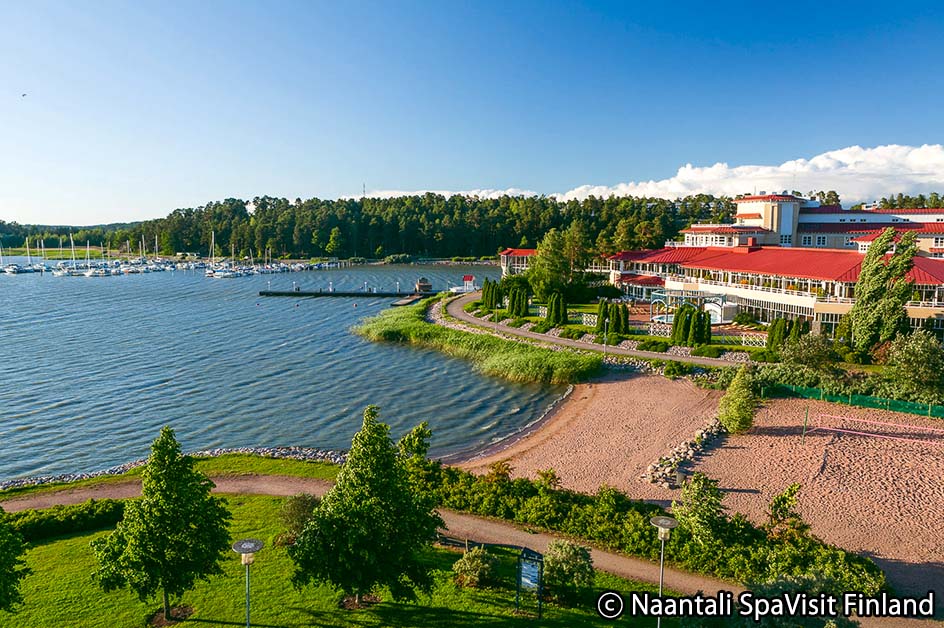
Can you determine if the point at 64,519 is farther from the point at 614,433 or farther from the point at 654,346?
the point at 654,346

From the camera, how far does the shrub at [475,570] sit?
638 inches

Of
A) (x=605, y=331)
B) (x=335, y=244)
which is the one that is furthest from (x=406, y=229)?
(x=605, y=331)

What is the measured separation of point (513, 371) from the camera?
45594 millimetres

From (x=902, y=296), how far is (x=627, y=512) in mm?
30776

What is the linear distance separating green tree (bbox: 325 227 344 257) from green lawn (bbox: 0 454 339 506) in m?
140

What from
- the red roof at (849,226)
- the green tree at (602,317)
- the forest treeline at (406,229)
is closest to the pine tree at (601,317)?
the green tree at (602,317)

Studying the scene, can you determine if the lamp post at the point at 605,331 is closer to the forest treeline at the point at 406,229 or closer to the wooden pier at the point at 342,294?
the wooden pier at the point at 342,294

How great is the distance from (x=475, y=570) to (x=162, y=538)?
765 cm

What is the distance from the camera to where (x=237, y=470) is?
26422 millimetres

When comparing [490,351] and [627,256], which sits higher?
[627,256]

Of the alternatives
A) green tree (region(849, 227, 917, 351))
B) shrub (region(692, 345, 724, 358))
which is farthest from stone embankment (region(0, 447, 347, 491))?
green tree (region(849, 227, 917, 351))

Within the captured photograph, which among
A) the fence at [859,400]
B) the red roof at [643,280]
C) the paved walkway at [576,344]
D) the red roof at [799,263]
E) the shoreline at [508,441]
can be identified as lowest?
the shoreline at [508,441]

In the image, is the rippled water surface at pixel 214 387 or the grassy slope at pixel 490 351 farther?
the grassy slope at pixel 490 351

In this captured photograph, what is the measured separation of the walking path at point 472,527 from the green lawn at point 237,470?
0.46 m
